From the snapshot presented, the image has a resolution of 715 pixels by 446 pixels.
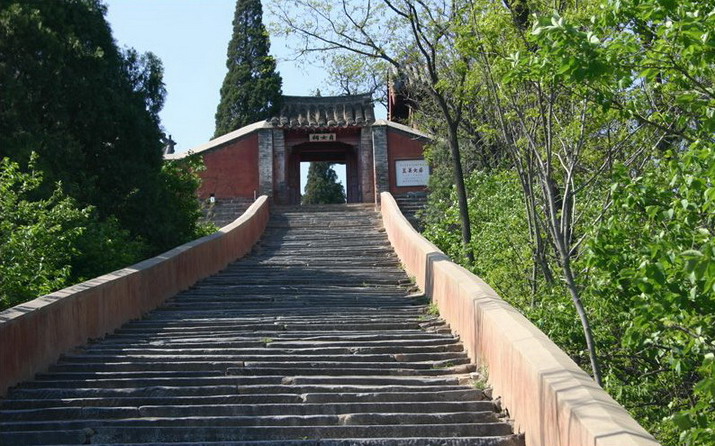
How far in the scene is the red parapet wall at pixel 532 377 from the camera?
5.08 metres

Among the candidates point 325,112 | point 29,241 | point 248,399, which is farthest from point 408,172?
point 248,399

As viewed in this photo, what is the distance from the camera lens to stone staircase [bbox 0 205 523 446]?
22.6 feet

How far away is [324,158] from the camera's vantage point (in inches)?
1377

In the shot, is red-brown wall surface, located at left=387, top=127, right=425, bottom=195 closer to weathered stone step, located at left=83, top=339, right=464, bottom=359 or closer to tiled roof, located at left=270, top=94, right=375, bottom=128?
tiled roof, located at left=270, top=94, right=375, bottom=128

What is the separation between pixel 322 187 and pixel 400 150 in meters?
15.4

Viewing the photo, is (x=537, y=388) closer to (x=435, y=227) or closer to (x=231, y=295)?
(x=231, y=295)

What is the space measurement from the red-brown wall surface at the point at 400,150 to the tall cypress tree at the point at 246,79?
202 inches

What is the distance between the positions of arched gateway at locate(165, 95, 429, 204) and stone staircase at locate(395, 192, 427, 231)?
88 centimetres

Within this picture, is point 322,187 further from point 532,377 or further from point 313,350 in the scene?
→ point 532,377

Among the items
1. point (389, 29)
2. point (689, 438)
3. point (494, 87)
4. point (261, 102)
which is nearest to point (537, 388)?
point (689, 438)

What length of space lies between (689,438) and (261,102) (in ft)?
102

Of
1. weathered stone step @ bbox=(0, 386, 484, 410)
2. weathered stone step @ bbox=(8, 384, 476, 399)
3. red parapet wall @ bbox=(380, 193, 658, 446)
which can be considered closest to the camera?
red parapet wall @ bbox=(380, 193, 658, 446)

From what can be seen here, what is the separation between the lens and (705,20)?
5.88 metres

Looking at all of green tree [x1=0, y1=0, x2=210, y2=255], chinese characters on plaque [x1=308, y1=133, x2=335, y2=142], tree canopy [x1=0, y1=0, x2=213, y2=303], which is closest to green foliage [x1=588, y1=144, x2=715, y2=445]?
tree canopy [x1=0, y1=0, x2=213, y2=303]
